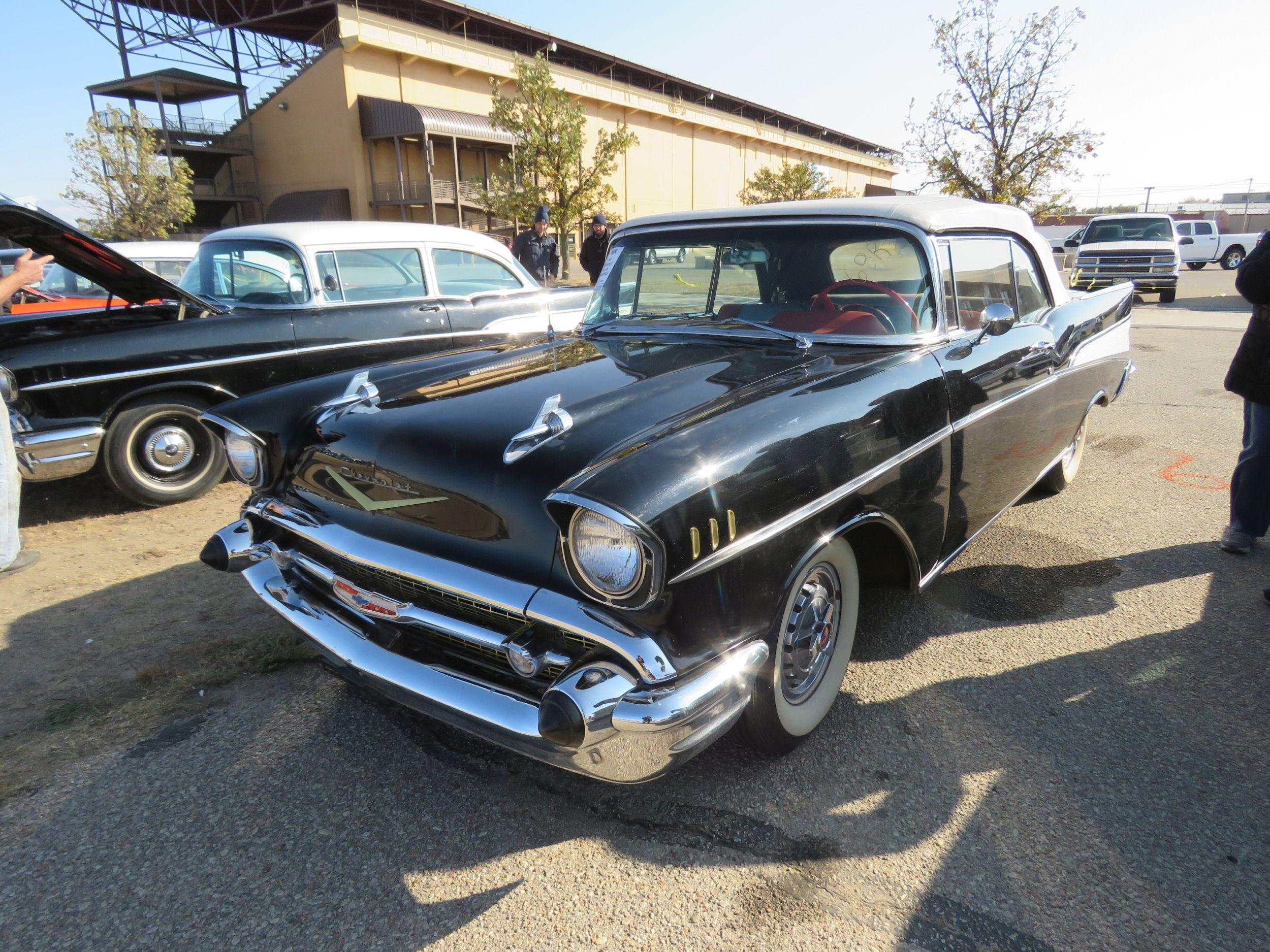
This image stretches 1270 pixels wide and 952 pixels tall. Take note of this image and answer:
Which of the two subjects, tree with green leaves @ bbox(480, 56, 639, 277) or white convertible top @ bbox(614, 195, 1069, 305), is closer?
white convertible top @ bbox(614, 195, 1069, 305)

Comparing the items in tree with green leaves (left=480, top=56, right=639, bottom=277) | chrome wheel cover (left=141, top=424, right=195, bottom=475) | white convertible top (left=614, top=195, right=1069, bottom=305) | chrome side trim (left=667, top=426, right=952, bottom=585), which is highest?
tree with green leaves (left=480, top=56, right=639, bottom=277)

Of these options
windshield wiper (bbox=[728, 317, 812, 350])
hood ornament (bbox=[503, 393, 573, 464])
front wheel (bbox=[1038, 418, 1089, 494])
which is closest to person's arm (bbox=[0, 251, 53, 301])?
hood ornament (bbox=[503, 393, 573, 464])

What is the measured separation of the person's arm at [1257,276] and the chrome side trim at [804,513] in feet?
6.40

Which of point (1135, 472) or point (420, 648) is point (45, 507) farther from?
point (1135, 472)

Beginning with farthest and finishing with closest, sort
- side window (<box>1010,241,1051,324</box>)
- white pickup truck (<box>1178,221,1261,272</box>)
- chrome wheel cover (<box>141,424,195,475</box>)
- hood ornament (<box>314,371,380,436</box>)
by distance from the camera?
1. white pickup truck (<box>1178,221,1261,272</box>)
2. chrome wheel cover (<box>141,424,195,475</box>)
3. side window (<box>1010,241,1051,324</box>)
4. hood ornament (<box>314,371,380,436</box>)

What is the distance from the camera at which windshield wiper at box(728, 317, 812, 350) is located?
9.12ft

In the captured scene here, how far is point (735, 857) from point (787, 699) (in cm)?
47

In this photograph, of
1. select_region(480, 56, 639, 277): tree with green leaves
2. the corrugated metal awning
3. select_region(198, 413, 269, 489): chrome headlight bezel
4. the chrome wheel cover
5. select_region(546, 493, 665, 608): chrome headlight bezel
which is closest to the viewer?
select_region(546, 493, 665, 608): chrome headlight bezel

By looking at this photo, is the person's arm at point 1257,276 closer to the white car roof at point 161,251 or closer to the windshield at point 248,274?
the windshield at point 248,274

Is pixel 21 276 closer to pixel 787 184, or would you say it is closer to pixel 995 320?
pixel 995 320

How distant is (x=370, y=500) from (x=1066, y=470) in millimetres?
4122

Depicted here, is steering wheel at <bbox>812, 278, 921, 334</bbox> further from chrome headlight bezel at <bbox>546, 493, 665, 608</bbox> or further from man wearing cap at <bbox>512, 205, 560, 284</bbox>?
man wearing cap at <bbox>512, 205, 560, 284</bbox>

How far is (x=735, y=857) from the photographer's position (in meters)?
1.98

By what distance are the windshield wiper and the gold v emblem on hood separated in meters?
1.43
